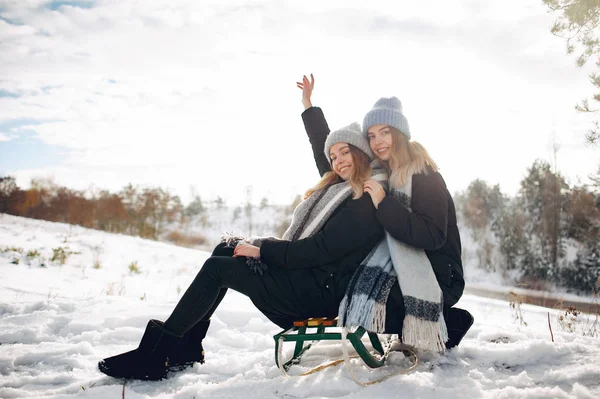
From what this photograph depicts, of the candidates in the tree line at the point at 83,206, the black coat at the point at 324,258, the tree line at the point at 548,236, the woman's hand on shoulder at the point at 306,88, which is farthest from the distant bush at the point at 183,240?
the black coat at the point at 324,258

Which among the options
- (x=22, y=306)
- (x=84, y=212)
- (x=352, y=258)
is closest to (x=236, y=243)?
(x=352, y=258)

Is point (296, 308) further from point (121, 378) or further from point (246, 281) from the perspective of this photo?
point (121, 378)

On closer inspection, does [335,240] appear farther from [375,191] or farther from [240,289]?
[240,289]

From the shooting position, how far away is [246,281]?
2.75 m

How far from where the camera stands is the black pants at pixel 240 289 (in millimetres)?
2711

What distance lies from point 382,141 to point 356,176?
35cm

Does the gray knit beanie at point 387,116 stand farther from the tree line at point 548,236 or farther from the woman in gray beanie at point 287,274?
the tree line at point 548,236

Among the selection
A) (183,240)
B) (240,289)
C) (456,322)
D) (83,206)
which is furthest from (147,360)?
(183,240)

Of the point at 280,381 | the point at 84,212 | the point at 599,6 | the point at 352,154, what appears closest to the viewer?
the point at 280,381

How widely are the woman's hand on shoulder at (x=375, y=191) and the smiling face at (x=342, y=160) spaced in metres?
0.31

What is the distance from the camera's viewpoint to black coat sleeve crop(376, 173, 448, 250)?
2504mm

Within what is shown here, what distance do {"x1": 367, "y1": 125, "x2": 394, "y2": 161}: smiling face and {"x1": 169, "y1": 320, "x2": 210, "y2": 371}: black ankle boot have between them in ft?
5.66

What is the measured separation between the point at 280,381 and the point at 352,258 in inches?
34.6

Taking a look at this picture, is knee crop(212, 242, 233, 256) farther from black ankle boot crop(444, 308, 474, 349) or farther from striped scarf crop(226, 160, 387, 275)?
black ankle boot crop(444, 308, 474, 349)
